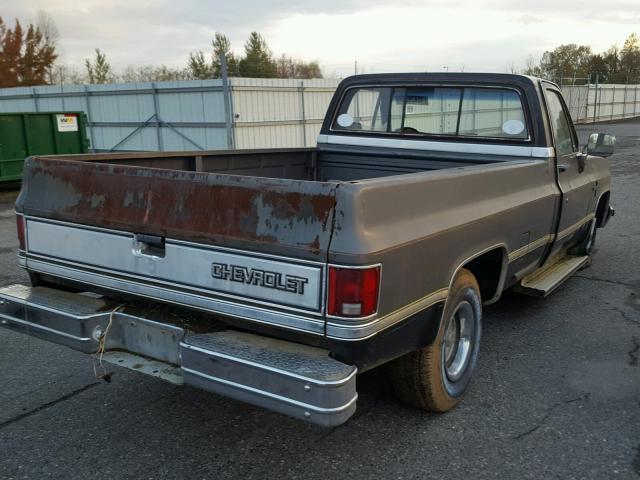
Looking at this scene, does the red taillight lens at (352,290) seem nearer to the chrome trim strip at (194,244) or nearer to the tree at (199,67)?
the chrome trim strip at (194,244)

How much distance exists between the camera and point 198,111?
54.9 ft

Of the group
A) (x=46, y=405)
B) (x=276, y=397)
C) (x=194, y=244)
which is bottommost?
(x=46, y=405)

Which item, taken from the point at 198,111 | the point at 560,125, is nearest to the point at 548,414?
the point at 560,125

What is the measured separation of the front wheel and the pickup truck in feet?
0.04

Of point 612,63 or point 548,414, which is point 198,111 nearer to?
point 548,414

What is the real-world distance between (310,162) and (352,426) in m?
2.61

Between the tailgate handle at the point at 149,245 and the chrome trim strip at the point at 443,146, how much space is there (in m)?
2.53

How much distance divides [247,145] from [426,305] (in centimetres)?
1410

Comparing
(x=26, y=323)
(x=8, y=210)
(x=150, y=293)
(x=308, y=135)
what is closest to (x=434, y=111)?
(x=150, y=293)

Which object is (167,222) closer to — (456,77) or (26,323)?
(26,323)

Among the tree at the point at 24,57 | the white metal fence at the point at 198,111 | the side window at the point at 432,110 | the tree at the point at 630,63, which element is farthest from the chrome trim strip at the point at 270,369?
the tree at the point at 630,63

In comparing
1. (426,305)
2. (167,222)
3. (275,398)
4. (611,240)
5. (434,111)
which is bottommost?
(611,240)

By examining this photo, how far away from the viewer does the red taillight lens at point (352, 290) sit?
238cm

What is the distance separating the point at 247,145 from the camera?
1642cm
